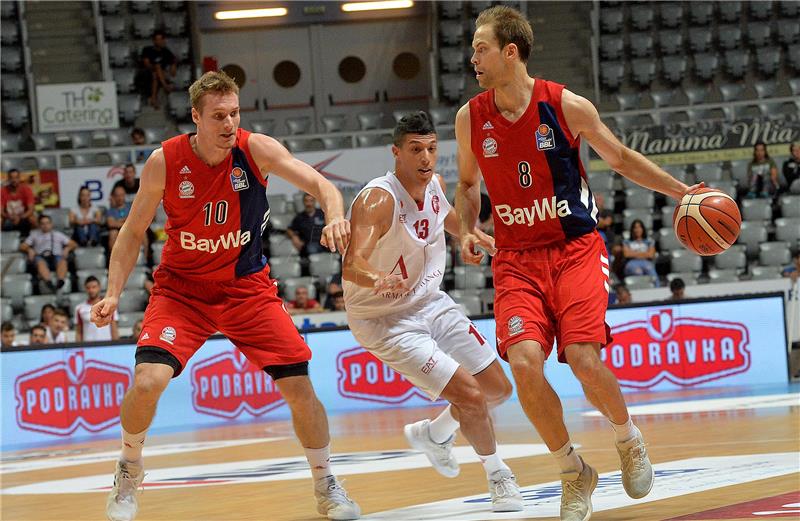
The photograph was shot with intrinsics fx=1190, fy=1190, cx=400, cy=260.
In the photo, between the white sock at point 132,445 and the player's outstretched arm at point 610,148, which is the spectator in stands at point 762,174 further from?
the white sock at point 132,445

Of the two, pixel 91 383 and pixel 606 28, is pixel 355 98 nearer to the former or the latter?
pixel 606 28

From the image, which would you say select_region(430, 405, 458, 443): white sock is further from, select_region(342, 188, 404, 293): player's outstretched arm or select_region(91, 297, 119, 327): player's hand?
select_region(91, 297, 119, 327): player's hand

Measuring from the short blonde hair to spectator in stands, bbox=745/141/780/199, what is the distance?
43.2 ft

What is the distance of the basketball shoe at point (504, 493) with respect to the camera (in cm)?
541

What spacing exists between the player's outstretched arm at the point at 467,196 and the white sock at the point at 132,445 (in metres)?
1.74

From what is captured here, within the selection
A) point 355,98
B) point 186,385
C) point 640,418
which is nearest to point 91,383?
point 186,385

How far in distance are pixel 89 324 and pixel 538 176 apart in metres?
10.7

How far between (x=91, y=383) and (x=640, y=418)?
22.0 ft

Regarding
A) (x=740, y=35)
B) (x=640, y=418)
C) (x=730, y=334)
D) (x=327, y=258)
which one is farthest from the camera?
(x=740, y=35)

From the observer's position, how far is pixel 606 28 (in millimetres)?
22953

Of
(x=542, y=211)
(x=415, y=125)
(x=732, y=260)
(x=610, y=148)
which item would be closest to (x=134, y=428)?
(x=415, y=125)

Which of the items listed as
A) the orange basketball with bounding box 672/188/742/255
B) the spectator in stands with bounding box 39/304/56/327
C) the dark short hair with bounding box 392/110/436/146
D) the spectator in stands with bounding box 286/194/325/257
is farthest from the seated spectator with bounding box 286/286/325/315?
the orange basketball with bounding box 672/188/742/255

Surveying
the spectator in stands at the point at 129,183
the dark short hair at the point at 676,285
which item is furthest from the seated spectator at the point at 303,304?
the dark short hair at the point at 676,285

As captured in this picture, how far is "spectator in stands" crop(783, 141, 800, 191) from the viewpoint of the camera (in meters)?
17.0
